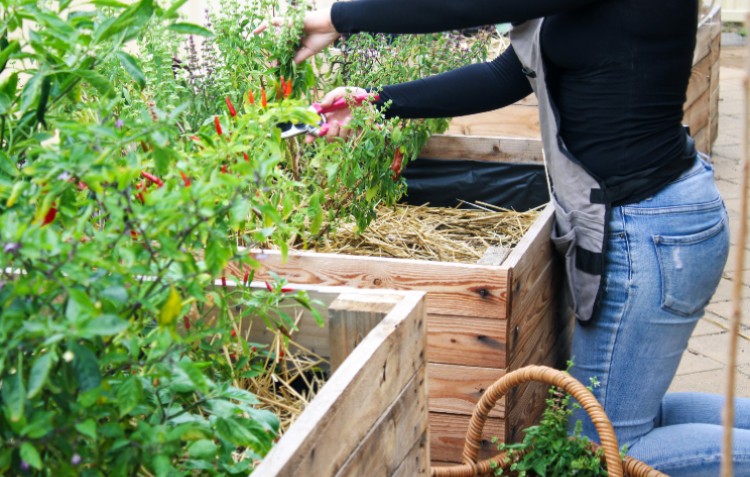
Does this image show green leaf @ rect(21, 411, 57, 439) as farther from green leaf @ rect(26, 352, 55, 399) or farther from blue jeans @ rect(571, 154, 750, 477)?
blue jeans @ rect(571, 154, 750, 477)

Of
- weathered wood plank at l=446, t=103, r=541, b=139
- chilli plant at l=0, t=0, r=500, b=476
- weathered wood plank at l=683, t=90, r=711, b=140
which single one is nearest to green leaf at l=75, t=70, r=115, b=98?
chilli plant at l=0, t=0, r=500, b=476

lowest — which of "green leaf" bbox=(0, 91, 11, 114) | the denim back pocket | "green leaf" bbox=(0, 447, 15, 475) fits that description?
the denim back pocket

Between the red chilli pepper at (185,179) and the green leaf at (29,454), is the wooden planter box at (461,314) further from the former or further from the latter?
the green leaf at (29,454)

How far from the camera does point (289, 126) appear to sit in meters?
2.47

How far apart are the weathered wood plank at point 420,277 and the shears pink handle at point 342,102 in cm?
37

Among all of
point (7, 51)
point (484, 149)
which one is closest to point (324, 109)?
point (484, 149)

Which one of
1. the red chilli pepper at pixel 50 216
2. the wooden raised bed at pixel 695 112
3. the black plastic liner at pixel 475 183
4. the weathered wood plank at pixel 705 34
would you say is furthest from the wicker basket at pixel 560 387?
the weathered wood plank at pixel 705 34

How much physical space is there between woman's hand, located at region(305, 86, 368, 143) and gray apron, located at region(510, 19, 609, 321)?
423mm

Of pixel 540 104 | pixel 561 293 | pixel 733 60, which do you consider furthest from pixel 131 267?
pixel 733 60

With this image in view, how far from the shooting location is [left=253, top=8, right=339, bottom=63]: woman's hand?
230 cm

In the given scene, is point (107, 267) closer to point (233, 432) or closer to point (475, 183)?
point (233, 432)

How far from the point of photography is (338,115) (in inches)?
99.8

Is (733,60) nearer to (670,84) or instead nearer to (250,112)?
(670,84)

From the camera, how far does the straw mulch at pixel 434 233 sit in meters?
2.84
